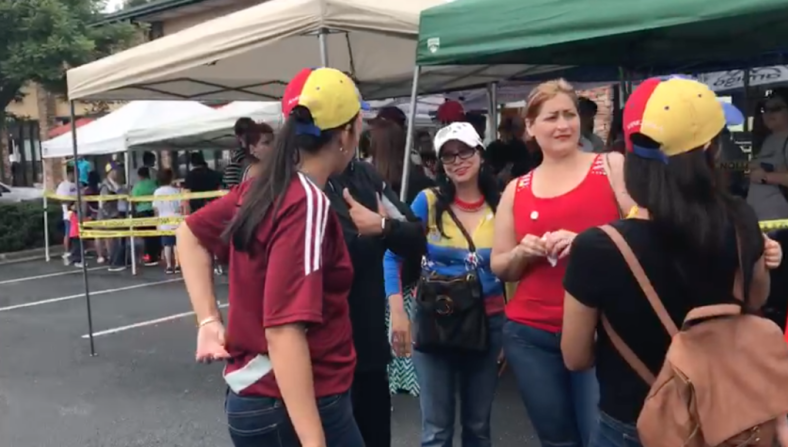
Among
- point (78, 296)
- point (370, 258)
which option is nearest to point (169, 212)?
point (78, 296)

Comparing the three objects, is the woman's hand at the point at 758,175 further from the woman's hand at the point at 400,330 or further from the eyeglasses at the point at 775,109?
the woman's hand at the point at 400,330

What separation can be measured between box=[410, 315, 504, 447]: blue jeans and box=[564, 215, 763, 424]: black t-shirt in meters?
1.47

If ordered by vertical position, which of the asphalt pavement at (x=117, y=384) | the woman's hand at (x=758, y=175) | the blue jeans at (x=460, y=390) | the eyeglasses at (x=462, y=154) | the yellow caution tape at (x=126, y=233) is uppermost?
the eyeglasses at (x=462, y=154)

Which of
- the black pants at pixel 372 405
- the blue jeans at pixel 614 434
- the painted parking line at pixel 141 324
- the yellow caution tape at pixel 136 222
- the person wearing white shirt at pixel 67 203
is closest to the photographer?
the blue jeans at pixel 614 434

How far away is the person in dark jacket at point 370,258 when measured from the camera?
2855 mm

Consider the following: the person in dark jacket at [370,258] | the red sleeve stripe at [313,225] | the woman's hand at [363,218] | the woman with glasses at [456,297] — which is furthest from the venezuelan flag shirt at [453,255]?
the red sleeve stripe at [313,225]

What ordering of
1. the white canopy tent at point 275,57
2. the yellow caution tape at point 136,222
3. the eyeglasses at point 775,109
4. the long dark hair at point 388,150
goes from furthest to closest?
the yellow caution tape at point 136,222 < the eyeglasses at point 775,109 < the white canopy tent at point 275,57 < the long dark hair at point 388,150

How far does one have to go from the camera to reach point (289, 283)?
1865 mm

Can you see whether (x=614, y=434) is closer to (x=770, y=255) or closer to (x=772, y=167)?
(x=770, y=255)

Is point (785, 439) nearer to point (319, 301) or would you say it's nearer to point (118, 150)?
point (319, 301)

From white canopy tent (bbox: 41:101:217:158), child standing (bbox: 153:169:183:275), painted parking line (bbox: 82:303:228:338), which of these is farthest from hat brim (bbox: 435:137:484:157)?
child standing (bbox: 153:169:183:275)

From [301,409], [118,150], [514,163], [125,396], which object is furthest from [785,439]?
[118,150]

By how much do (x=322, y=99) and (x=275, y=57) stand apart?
215 inches

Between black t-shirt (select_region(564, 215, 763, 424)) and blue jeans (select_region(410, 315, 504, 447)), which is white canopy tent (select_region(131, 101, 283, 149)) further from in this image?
black t-shirt (select_region(564, 215, 763, 424))
